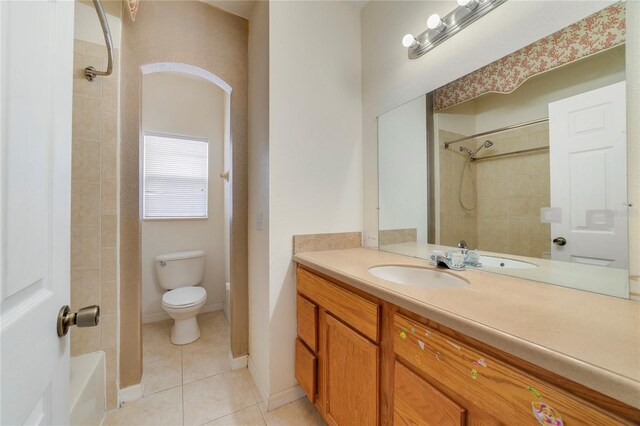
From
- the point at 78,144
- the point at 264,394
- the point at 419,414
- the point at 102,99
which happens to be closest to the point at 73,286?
the point at 78,144

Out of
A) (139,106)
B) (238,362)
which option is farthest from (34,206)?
(238,362)

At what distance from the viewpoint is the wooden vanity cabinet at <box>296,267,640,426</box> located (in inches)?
Answer: 17.9

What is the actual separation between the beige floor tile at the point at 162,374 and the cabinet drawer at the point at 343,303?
1156 millimetres

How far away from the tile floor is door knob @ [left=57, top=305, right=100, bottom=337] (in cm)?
115

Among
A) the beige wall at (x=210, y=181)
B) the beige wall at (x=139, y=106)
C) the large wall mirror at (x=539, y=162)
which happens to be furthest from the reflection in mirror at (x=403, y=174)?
the beige wall at (x=210, y=181)

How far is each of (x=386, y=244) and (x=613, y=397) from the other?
119 centimetres

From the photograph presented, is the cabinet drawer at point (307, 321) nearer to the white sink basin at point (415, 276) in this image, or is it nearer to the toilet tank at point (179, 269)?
the white sink basin at point (415, 276)

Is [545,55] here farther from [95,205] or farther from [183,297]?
[183,297]

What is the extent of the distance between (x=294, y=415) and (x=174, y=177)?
96.3 inches

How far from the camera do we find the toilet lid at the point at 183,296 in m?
2.02

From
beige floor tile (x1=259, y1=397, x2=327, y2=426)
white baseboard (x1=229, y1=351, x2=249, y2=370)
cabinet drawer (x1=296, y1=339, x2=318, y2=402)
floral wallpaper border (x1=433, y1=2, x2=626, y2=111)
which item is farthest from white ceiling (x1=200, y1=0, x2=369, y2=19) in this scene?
beige floor tile (x1=259, y1=397, x2=327, y2=426)

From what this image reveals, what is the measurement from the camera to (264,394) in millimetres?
1456

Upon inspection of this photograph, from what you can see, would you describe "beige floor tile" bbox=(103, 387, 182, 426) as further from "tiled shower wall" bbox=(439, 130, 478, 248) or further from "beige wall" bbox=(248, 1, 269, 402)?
"tiled shower wall" bbox=(439, 130, 478, 248)

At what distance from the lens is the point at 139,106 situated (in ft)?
5.02
